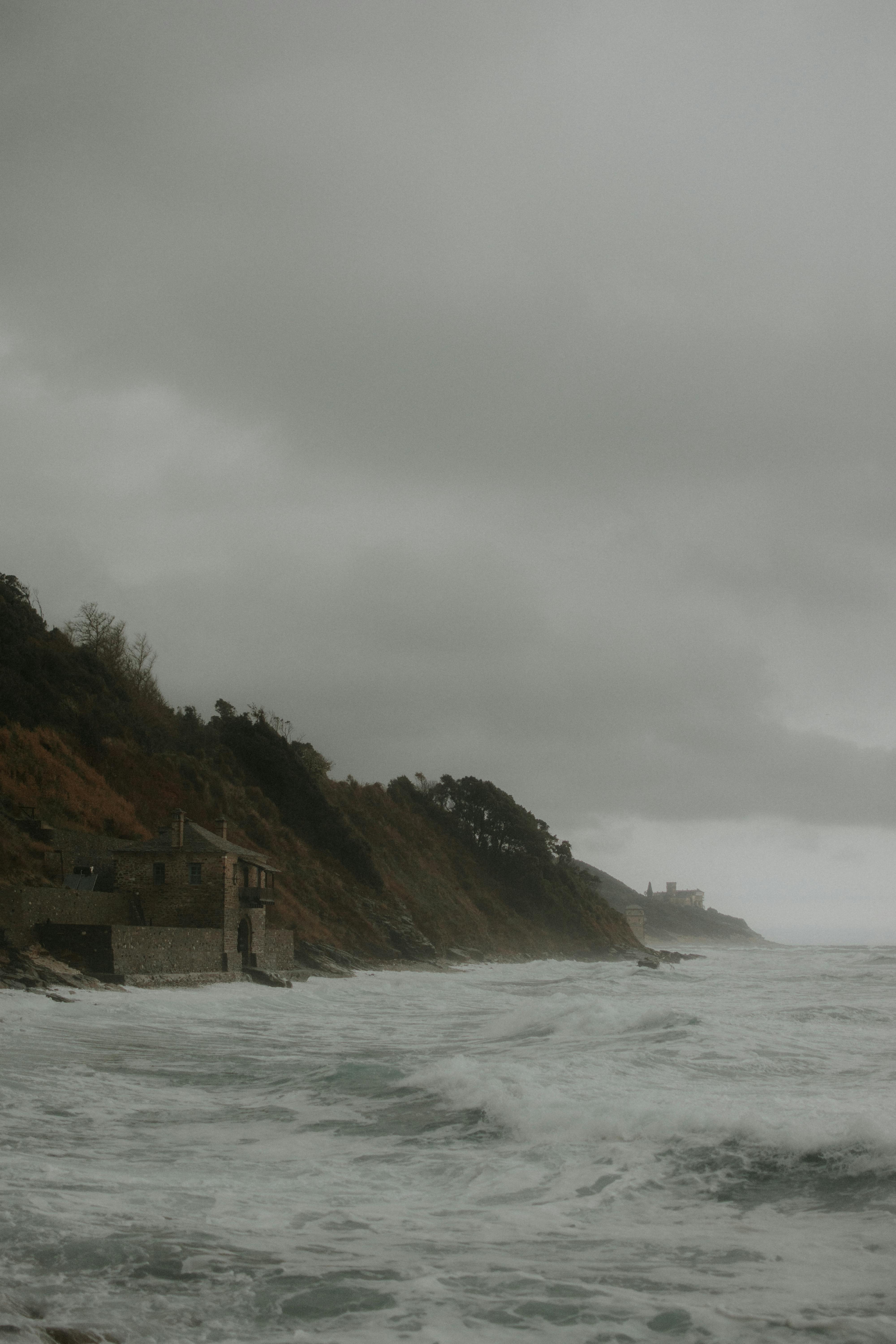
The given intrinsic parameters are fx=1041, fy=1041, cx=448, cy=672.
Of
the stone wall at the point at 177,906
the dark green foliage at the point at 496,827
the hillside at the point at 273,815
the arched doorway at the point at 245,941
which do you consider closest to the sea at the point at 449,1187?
the stone wall at the point at 177,906

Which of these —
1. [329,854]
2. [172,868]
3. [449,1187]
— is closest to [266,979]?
[172,868]

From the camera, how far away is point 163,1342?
20.0 feet

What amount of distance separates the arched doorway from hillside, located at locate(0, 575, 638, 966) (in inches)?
280

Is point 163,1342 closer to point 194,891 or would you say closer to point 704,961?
point 194,891

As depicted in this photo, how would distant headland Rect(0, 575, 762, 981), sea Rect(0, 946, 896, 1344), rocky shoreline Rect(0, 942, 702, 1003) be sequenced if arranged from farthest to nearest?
distant headland Rect(0, 575, 762, 981), rocky shoreline Rect(0, 942, 702, 1003), sea Rect(0, 946, 896, 1344)

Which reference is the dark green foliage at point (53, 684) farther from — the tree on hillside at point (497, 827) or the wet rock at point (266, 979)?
the tree on hillside at point (497, 827)

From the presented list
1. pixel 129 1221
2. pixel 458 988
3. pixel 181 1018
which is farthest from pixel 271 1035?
pixel 458 988

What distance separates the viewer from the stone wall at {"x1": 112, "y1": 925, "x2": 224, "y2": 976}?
31.2 meters

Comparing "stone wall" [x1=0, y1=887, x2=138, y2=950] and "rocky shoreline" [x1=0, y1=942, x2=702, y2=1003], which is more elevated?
"stone wall" [x1=0, y1=887, x2=138, y2=950]

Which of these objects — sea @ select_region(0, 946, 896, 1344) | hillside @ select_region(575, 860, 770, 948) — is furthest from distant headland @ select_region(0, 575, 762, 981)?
hillside @ select_region(575, 860, 770, 948)

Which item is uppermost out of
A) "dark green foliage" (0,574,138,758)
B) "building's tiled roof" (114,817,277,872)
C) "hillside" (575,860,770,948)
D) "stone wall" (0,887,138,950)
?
"dark green foliage" (0,574,138,758)

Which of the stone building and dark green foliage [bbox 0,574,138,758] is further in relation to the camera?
dark green foliage [bbox 0,574,138,758]

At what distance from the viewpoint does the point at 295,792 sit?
219 feet

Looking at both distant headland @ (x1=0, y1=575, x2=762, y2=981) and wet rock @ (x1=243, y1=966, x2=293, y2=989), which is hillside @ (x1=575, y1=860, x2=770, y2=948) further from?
wet rock @ (x1=243, y1=966, x2=293, y2=989)
